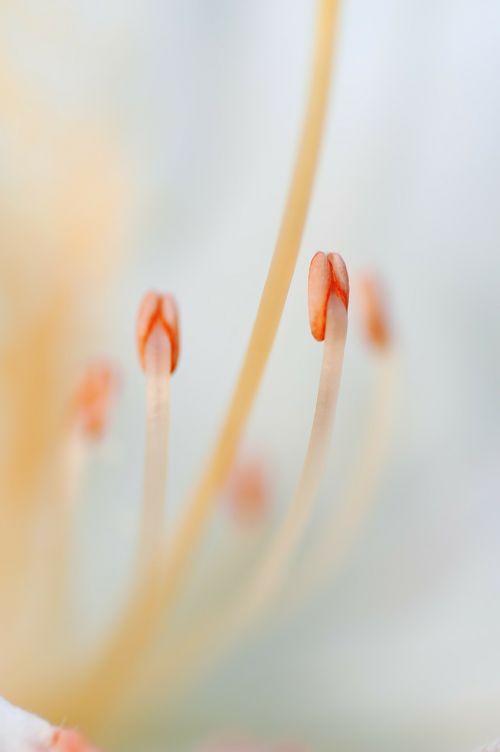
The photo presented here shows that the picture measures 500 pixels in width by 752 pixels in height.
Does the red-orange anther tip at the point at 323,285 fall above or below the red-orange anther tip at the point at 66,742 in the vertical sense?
above

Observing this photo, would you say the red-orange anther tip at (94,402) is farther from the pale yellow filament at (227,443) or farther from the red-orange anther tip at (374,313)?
the red-orange anther tip at (374,313)

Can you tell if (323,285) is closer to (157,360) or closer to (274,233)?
(157,360)

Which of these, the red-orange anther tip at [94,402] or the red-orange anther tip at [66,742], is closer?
the red-orange anther tip at [66,742]

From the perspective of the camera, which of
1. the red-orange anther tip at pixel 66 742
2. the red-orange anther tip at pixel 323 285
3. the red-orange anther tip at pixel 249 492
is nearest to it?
the red-orange anther tip at pixel 66 742

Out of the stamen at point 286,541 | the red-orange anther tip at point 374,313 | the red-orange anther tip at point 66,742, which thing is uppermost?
the red-orange anther tip at point 374,313

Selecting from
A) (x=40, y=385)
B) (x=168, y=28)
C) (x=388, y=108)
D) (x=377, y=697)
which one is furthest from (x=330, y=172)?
(x=377, y=697)

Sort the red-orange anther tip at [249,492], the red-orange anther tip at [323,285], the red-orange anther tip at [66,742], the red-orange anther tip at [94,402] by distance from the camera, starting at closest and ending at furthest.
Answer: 1. the red-orange anther tip at [66,742]
2. the red-orange anther tip at [323,285]
3. the red-orange anther tip at [94,402]
4. the red-orange anther tip at [249,492]

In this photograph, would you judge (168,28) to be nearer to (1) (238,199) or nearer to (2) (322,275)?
(1) (238,199)

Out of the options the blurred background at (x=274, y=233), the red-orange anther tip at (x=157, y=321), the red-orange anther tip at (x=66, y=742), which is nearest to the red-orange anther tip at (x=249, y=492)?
the blurred background at (x=274, y=233)
